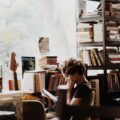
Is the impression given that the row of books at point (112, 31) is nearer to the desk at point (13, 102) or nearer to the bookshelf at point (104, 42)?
the bookshelf at point (104, 42)

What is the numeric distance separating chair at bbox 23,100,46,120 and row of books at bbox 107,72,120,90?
6.09 ft

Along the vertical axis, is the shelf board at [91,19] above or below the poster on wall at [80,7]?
below

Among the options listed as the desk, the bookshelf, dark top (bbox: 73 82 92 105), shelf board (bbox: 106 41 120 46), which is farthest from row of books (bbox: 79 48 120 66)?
the desk

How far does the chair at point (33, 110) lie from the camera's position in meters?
2.42

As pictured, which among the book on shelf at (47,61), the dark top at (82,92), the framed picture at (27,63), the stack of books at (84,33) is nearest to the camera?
the dark top at (82,92)

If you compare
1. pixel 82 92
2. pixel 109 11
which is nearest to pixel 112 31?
pixel 109 11

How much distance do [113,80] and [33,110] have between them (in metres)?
1.97

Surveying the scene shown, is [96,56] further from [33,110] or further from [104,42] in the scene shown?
[33,110]

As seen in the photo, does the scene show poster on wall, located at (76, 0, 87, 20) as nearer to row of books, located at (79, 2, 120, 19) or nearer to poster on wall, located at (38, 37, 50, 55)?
row of books, located at (79, 2, 120, 19)

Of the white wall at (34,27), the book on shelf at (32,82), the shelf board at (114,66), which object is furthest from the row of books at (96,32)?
the book on shelf at (32,82)

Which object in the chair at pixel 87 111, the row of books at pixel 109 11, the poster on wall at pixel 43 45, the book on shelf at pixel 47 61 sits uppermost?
the row of books at pixel 109 11

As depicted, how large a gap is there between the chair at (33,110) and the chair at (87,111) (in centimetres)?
212

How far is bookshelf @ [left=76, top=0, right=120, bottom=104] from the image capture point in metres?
3.96

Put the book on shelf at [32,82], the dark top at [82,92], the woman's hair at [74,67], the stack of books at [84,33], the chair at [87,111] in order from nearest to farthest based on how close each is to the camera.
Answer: the chair at [87,111]
the dark top at [82,92]
the woman's hair at [74,67]
the book on shelf at [32,82]
the stack of books at [84,33]
